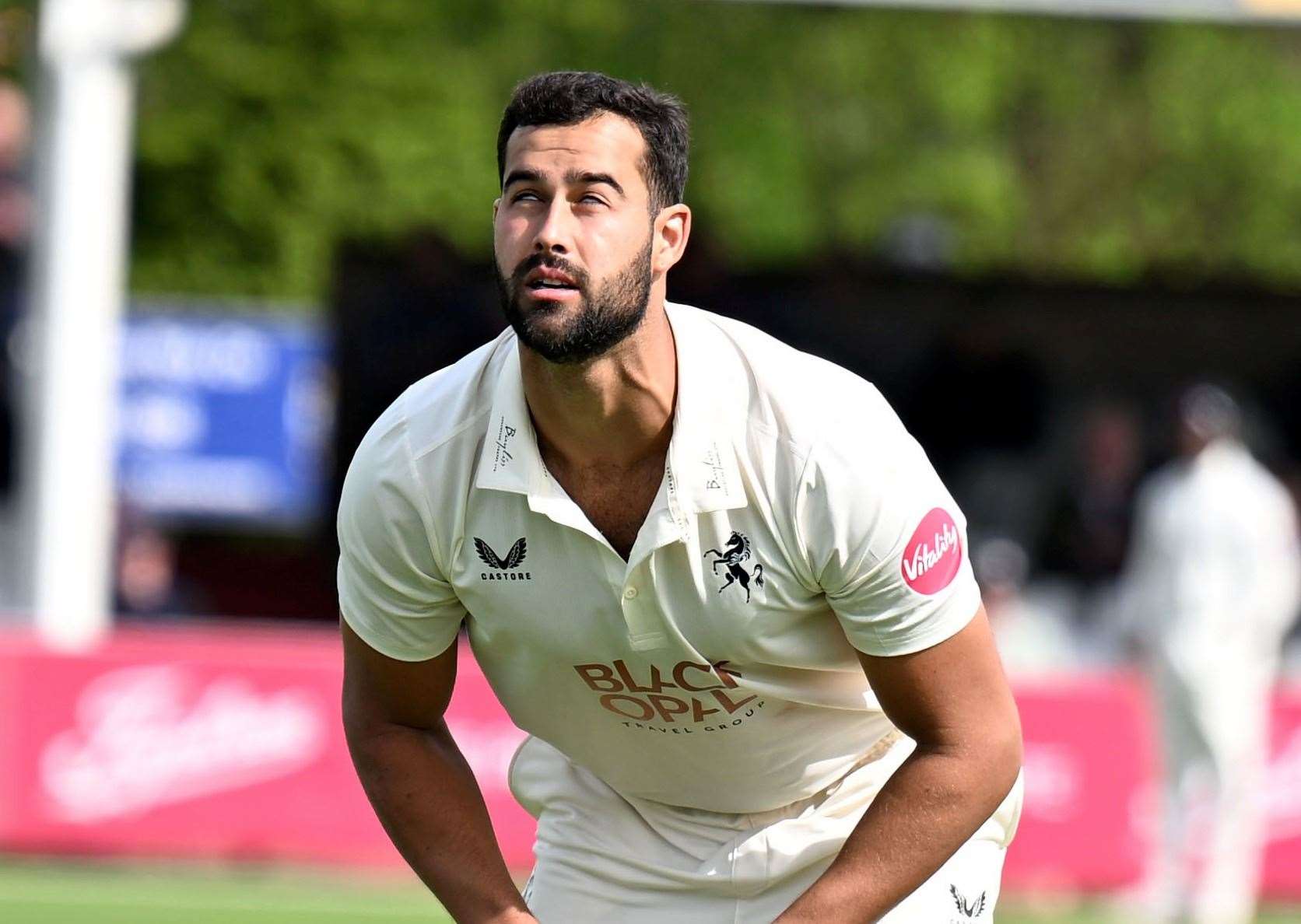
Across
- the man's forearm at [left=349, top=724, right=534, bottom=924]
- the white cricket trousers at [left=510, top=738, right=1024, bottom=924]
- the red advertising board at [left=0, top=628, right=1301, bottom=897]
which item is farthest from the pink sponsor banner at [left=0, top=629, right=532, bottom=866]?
the man's forearm at [left=349, top=724, right=534, bottom=924]

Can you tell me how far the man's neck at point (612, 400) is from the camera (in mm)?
3961

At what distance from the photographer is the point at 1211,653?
423 inches

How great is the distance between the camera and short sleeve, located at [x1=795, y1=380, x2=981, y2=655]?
3.87 meters

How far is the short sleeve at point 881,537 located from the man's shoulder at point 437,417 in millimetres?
635

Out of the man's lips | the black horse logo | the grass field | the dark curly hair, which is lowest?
the grass field

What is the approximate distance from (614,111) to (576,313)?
0.36 m

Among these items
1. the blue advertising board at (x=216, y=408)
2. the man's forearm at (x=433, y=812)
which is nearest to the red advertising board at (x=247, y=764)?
the blue advertising board at (x=216, y=408)

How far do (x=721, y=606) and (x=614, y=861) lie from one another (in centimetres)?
73

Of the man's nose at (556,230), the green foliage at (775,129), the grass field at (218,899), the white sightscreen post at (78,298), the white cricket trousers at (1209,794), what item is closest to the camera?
the man's nose at (556,230)

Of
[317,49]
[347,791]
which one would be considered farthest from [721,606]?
[317,49]

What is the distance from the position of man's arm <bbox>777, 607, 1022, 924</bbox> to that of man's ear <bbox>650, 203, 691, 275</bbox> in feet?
2.61

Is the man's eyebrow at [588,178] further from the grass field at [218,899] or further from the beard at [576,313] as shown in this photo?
the grass field at [218,899]

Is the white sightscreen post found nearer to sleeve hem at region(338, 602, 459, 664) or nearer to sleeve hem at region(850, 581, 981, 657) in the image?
sleeve hem at region(338, 602, 459, 664)

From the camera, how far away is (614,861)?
445 cm
